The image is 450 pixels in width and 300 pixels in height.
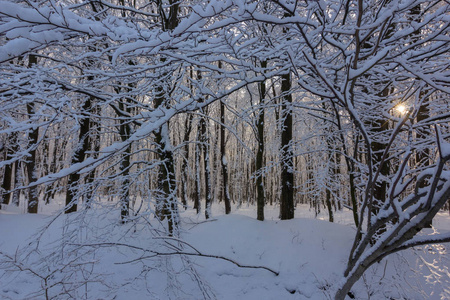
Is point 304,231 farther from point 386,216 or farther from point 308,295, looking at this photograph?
point 386,216

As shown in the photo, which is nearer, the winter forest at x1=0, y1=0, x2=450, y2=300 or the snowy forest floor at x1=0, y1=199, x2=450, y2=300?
the winter forest at x1=0, y1=0, x2=450, y2=300

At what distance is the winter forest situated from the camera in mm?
1638

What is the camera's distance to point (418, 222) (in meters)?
1.11

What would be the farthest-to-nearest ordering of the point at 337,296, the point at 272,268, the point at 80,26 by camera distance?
the point at 272,268
the point at 80,26
the point at 337,296

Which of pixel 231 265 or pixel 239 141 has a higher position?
pixel 239 141

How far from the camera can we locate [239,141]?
525 cm

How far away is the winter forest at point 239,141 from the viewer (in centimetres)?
164

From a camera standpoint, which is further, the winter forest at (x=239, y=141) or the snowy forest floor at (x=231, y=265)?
the snowy forest floor at (x=231, y=265)

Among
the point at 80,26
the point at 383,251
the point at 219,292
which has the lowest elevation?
the point at 219,292

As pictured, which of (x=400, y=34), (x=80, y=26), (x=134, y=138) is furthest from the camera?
(x=134, y=138)

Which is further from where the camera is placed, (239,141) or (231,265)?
(231,265)

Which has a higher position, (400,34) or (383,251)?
(400,34)

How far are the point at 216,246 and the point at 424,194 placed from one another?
18.3 feet

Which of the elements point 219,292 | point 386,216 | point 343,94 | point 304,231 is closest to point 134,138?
point 343,94
